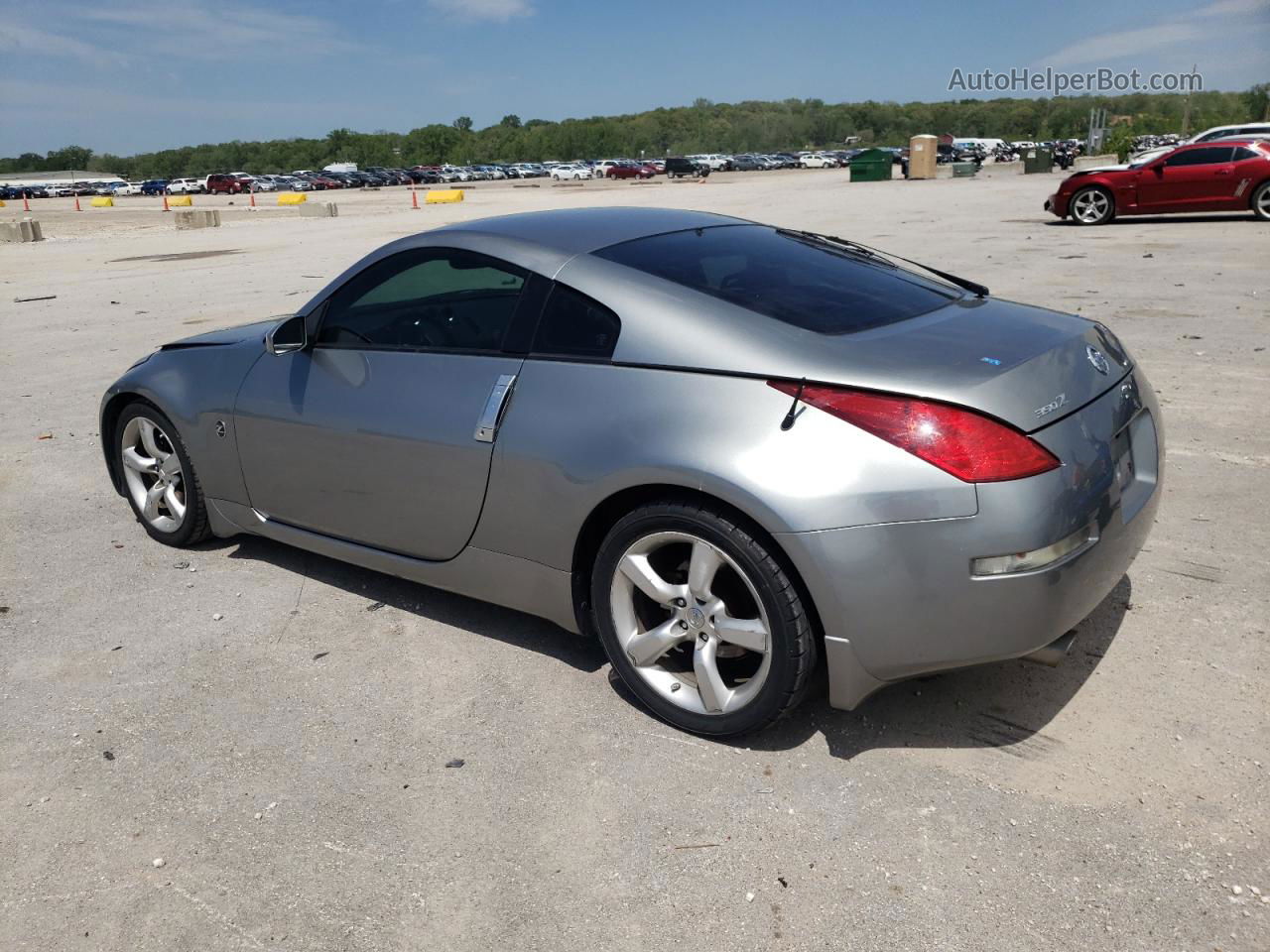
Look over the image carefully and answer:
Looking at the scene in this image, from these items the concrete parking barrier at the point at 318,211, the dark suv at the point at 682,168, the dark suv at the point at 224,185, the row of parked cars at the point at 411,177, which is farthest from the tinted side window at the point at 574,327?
the dark suv at the point at 224,185

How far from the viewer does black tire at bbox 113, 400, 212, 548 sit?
4.84 metres

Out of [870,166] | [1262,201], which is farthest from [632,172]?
[1262,201]

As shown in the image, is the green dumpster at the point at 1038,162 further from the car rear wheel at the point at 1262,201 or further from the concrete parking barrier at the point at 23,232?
the concrete parking barrier at the point at 23,232

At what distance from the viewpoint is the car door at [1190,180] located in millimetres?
18875

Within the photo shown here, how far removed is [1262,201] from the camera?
18688mm

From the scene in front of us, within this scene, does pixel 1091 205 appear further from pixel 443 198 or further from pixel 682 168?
pixel 682 168

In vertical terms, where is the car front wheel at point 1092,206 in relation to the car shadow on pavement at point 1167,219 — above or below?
above

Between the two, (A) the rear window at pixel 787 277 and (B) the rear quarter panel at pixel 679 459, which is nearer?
(B) the rear quarter panel at pixel 679 459

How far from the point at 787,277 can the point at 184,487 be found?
3024 mm

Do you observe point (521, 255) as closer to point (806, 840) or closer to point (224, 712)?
point (224, 712)

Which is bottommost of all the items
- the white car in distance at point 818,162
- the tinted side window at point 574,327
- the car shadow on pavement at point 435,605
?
the car shadow on pavement at point 435,605

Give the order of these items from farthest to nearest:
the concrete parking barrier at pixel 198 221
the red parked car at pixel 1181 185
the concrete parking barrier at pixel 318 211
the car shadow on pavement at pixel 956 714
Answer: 1. the concrete parking barrier at pixel 318 211
2. the concrete parking barrier at pixel 198 221
3. the red parked car at pixel 1181 185
4. the car shadow on pavement at pixel 956 714

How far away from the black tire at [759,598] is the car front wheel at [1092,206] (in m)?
19.2

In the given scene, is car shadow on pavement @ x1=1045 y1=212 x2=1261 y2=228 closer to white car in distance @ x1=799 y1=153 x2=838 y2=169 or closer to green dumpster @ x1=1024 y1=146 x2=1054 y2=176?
green dumpster @ x1=1024 y1=146 x2=1054 y2=176
